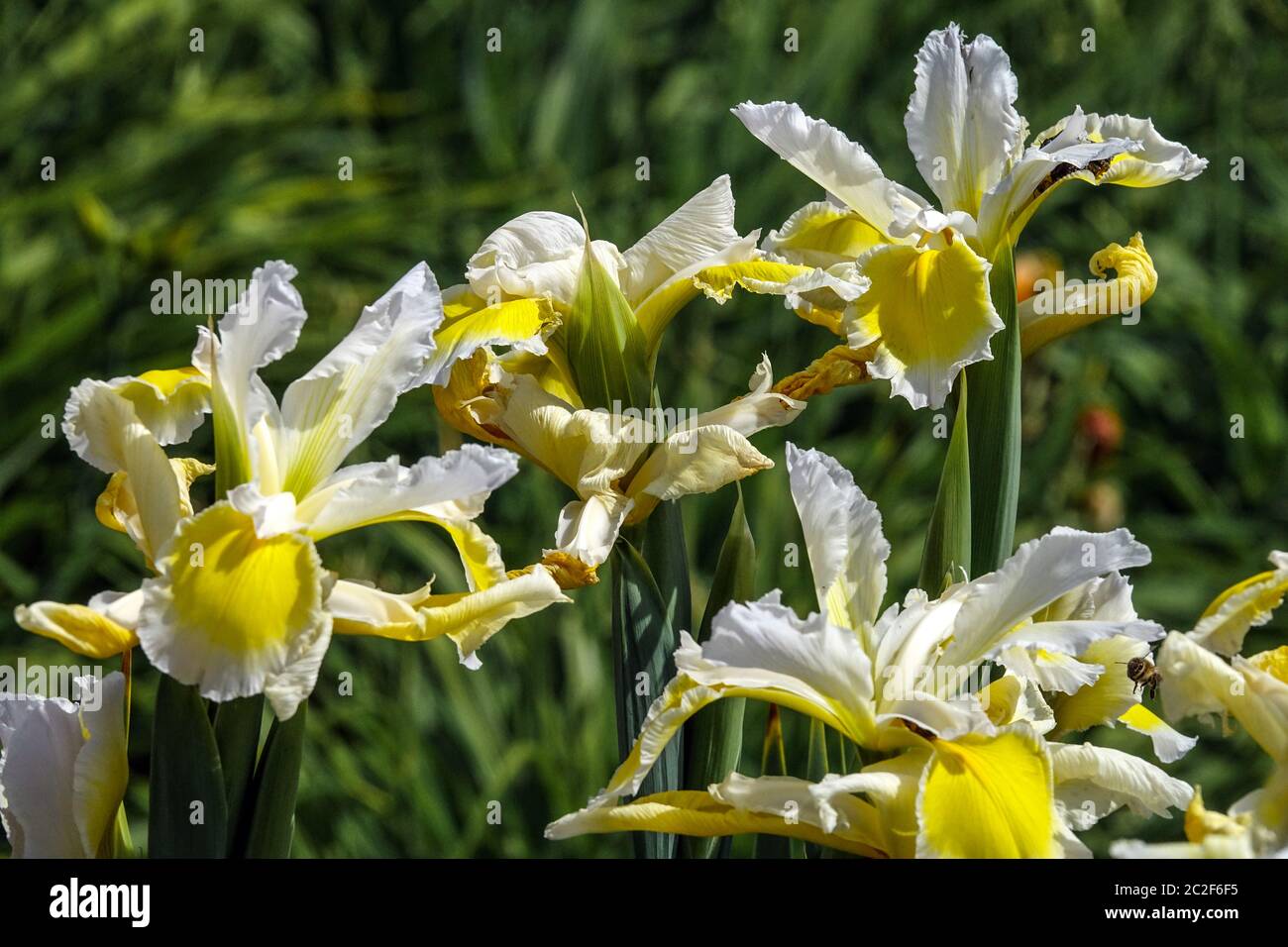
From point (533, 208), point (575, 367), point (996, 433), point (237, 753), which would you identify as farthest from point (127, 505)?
point (533, 208)

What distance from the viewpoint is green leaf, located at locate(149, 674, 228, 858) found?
699 mm

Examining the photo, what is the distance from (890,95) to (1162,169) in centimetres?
263

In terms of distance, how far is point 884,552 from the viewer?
32.0 inches

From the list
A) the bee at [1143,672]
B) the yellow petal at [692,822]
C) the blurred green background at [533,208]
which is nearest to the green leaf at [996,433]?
the bee at [1143,672]

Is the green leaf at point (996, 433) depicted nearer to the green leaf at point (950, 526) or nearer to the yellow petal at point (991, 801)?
the green leaf at point (950, 526)

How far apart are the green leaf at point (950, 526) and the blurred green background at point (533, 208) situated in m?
1.15

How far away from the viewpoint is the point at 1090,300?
2.97 feet

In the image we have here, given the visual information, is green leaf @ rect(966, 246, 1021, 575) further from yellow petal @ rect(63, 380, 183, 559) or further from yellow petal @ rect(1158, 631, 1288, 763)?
yellow petal @ rect(63, 380, 183, 559)

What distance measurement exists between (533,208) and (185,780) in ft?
8.18

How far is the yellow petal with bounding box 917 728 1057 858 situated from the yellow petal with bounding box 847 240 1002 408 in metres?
0.21

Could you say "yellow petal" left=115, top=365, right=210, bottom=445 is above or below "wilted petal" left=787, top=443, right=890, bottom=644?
above

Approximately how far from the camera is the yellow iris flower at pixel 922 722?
66 centimetres

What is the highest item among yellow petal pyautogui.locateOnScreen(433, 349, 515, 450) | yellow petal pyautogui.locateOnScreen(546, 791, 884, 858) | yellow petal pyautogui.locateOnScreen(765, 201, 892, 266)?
yellow petal pyautogui.locateOnScreen(765, 201, 892, 266)

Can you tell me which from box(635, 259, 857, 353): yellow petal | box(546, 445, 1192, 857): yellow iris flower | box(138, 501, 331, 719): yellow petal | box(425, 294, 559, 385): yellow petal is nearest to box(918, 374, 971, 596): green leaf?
box(546, 445, 1192, 857): yellow iris flower
